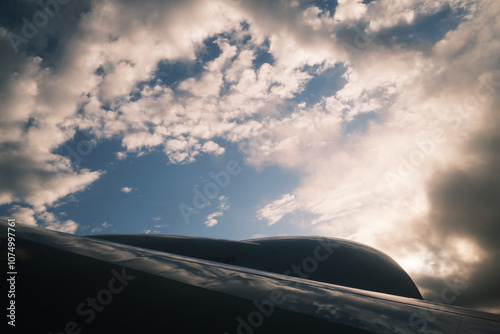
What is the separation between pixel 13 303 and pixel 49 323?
43 cm

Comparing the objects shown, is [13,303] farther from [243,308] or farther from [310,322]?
[310,322]

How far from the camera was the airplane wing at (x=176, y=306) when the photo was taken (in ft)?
4.73

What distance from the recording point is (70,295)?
176cm

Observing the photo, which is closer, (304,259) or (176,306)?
(176,306)

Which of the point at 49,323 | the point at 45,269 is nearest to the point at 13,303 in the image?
the point at 49,323

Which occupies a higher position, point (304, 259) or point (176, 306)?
point (304, 259)

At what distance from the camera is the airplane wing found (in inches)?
56.7

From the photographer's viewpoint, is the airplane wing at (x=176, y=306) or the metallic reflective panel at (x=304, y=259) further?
the metallic reflective panel at (x=304, y=259)

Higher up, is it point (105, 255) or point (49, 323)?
point (105, 255)

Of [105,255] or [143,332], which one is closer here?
[143,332]

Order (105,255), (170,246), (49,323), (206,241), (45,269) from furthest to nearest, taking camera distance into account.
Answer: (206,241), (170,246), (105,255), (45,269), (49,323)

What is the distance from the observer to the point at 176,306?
174 cm

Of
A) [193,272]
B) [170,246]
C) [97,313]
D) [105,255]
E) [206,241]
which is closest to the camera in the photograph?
[97,313]

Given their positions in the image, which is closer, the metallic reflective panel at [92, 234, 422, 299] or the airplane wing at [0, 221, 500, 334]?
the airplane wing at [0, 221, 500, 334]
